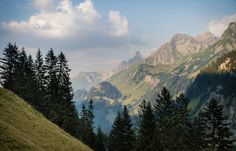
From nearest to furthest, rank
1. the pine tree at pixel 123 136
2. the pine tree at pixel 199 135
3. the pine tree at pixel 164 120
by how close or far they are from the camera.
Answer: the pine tree at pixel 164 120
the pine tree at pixel 199 135
the pine tree at pixel 123 136

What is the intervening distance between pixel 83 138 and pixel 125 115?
1590cm

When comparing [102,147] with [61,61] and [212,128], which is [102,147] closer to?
[61,61]

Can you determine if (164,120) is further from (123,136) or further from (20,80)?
(20,80)

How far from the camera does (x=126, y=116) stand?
3036 inches

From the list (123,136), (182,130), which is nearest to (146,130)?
(182,130)

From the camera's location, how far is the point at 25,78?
85250mm

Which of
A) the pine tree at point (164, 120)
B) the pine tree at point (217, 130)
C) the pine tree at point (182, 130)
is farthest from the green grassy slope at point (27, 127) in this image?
the pine tree at point (217, 130)

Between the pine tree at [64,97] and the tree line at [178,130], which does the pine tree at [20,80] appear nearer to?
the pine tree at [64,97]

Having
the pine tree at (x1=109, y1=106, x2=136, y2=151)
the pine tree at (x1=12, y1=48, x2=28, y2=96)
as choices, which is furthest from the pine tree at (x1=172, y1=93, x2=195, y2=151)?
the pine tree at (x1=12, y1=48, x2=28, y2=96)

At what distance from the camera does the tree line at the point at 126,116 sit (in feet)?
210

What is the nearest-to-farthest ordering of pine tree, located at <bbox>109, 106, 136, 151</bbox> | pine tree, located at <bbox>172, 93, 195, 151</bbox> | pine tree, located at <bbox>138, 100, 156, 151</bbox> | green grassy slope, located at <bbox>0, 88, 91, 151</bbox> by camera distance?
green grassy slope, located at <bbox>0, 88, 91, 151</bbox>, pine tree, located at <bbox>172, 93, 195, 151</bbox>, pine tree, located at <bbox>138, 100, 156, 151</bbox>, pine tree, located at <bbox>109, 106, 136, 151</bbox>

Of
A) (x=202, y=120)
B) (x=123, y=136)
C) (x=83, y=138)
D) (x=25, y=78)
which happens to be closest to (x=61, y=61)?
(x=25, y=78)

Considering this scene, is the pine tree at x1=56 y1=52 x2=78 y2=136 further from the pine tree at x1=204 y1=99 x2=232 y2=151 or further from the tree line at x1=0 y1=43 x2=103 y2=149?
the pine tree at x1=204 y1=99 x2=232 y2=151

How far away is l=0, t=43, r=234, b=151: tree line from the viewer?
64062 mm
